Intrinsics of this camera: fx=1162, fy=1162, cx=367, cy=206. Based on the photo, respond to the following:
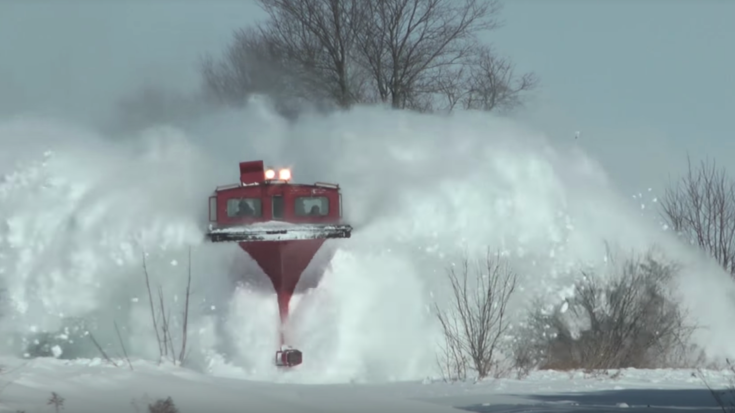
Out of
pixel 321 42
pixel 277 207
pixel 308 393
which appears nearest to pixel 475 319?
pixel 277 207

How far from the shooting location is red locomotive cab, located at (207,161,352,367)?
1455cm

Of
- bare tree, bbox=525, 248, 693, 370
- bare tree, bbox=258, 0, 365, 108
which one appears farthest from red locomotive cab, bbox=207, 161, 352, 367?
bare tree, bbox=258, 0, 365, 108

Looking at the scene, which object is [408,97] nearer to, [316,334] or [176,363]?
[316,334]

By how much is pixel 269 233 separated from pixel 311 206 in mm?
866

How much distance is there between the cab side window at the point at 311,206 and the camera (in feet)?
49.5

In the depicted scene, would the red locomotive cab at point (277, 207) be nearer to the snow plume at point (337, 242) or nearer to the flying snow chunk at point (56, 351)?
the snow plume at point (337, 242)

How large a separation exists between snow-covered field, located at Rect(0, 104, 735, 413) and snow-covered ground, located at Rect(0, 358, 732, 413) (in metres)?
0.50

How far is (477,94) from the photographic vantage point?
98.6ft

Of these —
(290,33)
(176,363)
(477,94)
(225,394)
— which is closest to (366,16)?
(290,33)

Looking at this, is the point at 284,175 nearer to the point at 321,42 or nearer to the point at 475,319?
the point at 475,319

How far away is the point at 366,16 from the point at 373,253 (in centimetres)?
1303

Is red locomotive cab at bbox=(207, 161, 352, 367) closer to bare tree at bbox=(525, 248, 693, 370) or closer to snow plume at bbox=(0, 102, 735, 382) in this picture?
snow plume at bbox=(0, 102, 735, 382)

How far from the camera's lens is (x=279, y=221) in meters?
14.9

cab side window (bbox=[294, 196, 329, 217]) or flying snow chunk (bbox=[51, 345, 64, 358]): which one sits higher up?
cab side window (bbox=[294, 196, 329, 217])
